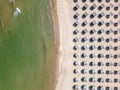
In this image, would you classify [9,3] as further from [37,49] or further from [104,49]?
[104,49]

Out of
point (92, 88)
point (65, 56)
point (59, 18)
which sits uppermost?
point (59, 18)

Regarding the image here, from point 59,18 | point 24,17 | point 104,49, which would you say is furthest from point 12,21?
point 104,49

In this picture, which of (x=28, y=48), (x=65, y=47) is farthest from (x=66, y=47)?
(x=28, y=48)

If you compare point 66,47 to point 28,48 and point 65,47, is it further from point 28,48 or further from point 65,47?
point 28,48
